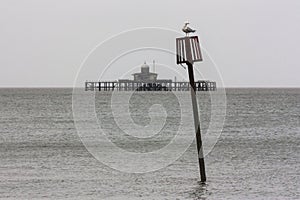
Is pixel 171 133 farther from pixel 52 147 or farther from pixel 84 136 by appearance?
pixel 52 147

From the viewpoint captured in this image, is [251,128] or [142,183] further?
[251,128]

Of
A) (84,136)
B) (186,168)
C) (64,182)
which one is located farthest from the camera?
(84,136)

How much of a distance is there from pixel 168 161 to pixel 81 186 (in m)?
10.7

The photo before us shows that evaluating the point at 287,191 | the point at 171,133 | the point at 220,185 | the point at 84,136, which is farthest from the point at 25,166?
the point at 171,133

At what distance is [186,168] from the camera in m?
40.3

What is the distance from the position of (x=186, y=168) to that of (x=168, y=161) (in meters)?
3.28

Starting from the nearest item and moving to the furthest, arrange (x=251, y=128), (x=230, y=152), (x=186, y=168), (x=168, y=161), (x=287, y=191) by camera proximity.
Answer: (x=287, y=191)
(x=186, y=168)
(x=168, y=161)
(x=230, y=152)
(x=251, y=128)

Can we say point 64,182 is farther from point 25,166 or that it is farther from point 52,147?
point 52,147

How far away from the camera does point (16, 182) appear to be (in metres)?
34.0

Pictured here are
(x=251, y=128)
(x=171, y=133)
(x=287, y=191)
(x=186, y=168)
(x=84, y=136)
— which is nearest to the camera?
(x=287, y=191)

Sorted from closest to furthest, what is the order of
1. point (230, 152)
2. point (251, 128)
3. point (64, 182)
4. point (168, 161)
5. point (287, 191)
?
point (287, 191) < point (64, 182) < point (168, 161) < point (230, 152) < point (251, 128)

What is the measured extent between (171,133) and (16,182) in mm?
36024

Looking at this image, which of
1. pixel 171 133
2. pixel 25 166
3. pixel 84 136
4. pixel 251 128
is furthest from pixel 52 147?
pixel 251 128

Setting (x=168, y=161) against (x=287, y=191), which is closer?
(x=287, y=191)
